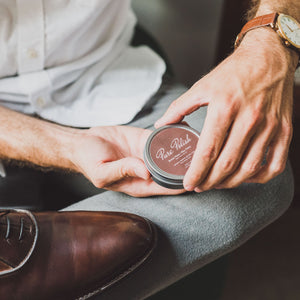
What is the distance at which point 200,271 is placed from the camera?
1074 millimetres

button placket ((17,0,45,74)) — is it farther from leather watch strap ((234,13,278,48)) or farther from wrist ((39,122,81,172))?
leather watch strap ((234,13,278,48))

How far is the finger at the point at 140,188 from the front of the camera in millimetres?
754

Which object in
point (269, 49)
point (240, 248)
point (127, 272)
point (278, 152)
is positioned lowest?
point (240, 248)

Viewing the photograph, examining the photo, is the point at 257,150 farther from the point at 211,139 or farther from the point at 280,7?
the point at 280,7

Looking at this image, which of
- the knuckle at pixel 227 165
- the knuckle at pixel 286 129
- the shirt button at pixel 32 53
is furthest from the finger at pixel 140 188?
the shirt button at pixel 32 53

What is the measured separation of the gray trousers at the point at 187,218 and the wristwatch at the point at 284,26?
255 mm

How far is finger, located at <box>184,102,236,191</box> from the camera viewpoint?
0.65 meters

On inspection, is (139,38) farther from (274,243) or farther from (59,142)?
(274,243)

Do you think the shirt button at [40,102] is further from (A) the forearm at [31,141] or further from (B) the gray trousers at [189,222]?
(B) the gray trousers at [189,222]

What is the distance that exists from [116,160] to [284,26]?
0.45m

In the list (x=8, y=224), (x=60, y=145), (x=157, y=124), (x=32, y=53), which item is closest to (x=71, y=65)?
(x=32, y=53)

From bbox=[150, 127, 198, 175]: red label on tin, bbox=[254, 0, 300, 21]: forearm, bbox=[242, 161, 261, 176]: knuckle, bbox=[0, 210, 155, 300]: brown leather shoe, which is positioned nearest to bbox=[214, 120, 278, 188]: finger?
bbox=[242, 161, 261, 176]: knuckle

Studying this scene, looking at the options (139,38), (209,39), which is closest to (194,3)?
(209,39)

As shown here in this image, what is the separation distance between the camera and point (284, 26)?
0.80 metres
